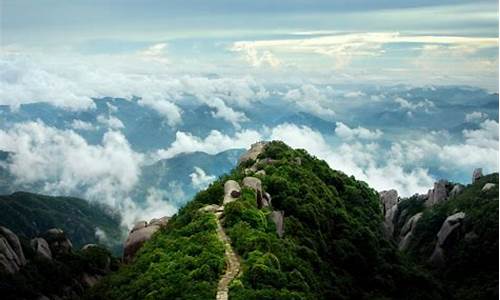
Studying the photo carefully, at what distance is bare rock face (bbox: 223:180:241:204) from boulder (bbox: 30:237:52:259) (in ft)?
102

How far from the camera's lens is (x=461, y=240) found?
2571 inches

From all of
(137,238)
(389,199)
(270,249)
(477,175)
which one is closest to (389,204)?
(389,199)

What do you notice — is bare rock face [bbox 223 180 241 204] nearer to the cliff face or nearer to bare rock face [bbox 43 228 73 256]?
the cliff face

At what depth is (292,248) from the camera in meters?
38.4

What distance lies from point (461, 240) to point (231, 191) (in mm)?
32356

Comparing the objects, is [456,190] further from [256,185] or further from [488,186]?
[256,185]

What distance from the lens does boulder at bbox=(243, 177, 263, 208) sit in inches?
1770

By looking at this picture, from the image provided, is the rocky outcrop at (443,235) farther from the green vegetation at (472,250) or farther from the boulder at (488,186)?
the boulder at (488,186)

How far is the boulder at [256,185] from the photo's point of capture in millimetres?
44956

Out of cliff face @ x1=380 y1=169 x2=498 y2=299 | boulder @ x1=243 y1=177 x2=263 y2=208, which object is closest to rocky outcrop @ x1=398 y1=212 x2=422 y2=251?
cliff face @ x1=380 y1=169 x2=498 y2=299

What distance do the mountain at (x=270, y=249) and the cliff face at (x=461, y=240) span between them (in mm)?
6667

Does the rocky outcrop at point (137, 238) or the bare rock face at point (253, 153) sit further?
the bare rock face at point (253, 153)

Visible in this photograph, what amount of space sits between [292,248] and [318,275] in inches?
110

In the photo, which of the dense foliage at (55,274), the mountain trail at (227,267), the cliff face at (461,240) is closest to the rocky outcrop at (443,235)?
the cliff face at (461,240)
